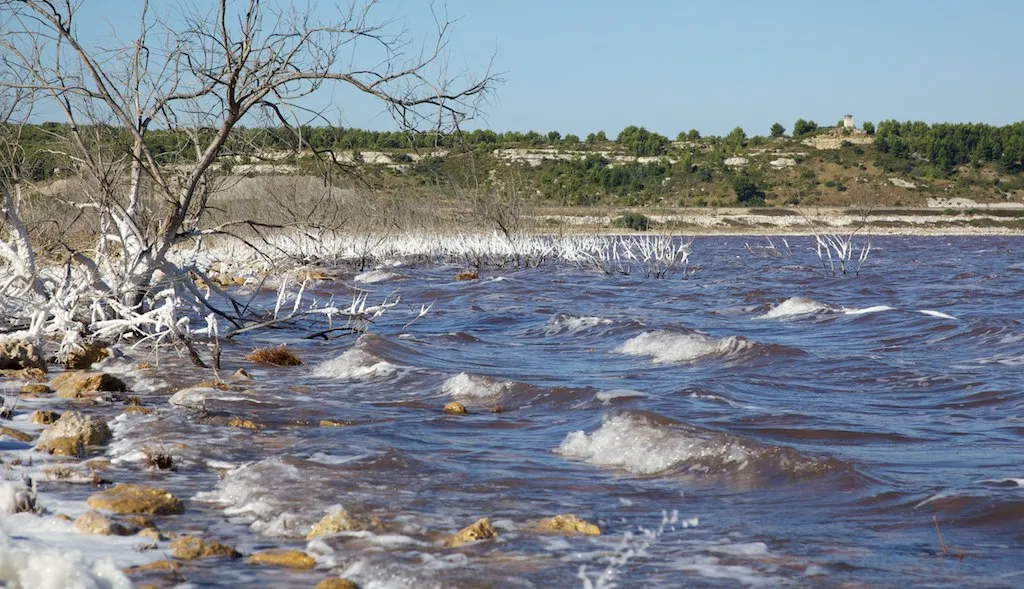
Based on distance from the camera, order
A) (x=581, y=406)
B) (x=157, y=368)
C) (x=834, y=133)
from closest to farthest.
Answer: (x=581, y=406) < (x=157, y=368) < (x=834, y=133)

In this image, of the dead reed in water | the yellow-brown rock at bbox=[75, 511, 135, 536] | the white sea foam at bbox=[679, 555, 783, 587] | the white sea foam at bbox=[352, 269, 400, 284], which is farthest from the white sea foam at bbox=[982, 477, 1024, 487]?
the white sea foam at bbox=[352, 269, 400, 284]

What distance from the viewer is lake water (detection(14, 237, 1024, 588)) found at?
4234 mm

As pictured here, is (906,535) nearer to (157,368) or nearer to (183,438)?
(183,438)

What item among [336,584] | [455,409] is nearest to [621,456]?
[455,409]

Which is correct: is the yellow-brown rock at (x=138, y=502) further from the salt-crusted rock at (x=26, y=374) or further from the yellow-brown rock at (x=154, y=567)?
the salt-crusted rock at (x=26, y=374)

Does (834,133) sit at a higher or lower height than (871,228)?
higher

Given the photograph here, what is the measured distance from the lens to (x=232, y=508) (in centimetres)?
484

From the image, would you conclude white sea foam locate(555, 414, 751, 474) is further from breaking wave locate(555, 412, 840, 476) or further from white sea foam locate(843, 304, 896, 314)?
white sea foam locate(843, 304, 896, 314)

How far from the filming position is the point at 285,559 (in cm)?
401

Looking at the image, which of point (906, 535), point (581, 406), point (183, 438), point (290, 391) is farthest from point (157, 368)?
point (906, 535)

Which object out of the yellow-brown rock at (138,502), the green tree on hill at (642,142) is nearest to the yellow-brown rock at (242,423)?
the yellow-brown rock at (138,502)

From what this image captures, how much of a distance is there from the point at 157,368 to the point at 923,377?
6737mm

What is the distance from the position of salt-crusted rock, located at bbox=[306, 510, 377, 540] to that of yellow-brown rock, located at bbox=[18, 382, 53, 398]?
12.5 ft

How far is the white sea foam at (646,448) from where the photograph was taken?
625 centimetres
